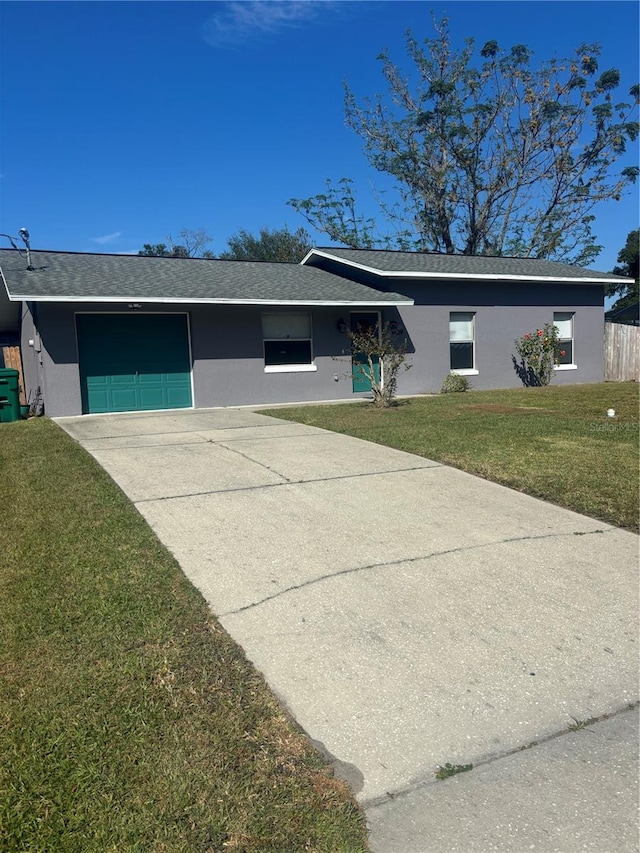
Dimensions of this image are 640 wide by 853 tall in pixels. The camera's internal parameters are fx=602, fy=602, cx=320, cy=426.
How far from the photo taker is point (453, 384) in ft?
53.7

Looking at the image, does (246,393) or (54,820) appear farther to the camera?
(246,393)

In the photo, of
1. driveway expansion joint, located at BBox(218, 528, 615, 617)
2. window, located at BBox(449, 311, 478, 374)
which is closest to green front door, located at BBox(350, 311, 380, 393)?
window, located at BBox(449, 311, 478, 374)

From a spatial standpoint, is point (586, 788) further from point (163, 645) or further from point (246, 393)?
point (246, 393)

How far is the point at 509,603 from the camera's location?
3691 mm

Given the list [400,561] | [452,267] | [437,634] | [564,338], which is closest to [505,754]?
[437,634]

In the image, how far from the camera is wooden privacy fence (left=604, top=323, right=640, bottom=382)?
63.6 ft

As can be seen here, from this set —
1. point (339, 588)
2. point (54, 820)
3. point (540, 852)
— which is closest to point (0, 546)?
point (339, 588)

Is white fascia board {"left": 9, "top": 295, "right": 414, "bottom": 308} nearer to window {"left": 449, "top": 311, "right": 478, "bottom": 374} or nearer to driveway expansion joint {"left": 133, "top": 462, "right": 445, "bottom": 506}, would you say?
window {"left": 449, "top": 311, "right": 478, "bottom": 374}

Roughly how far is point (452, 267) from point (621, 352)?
6.72 metres

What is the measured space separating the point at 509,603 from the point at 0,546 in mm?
3667

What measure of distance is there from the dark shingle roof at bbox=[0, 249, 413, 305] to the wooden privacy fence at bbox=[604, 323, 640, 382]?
27.5ft

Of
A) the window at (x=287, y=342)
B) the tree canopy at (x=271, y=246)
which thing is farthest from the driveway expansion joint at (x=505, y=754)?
the tree canopy at (x=271, y=246)

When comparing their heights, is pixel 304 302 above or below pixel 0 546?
above

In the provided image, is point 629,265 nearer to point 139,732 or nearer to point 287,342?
point 287,342
